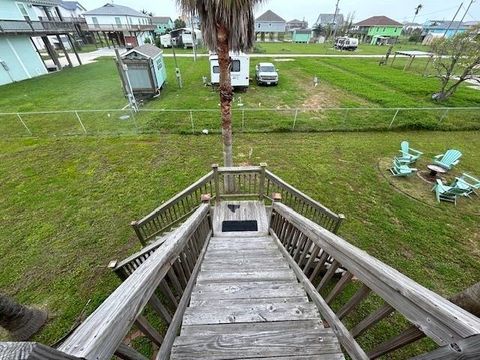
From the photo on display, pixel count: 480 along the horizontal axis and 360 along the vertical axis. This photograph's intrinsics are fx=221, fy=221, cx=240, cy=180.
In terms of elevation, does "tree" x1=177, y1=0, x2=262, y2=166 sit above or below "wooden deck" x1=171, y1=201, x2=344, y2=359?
above

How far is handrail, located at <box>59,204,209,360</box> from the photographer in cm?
81

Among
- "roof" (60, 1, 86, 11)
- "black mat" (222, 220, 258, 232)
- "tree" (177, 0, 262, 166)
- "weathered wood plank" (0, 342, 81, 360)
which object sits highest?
"roof" (60, 1, 86, 11)

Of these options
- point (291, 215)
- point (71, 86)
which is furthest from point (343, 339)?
point (71, 86)

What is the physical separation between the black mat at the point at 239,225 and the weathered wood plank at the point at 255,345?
10.5ft

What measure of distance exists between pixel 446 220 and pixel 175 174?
25.3 ft

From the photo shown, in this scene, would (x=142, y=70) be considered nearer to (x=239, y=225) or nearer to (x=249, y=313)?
(x=239, y=225)

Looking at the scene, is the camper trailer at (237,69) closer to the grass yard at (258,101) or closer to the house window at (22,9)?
the grass yard at (258,101)

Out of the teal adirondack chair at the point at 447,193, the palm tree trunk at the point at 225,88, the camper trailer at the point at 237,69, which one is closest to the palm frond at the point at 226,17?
the palm tree trunk at the point at 225,88

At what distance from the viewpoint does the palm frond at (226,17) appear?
13.3 ft

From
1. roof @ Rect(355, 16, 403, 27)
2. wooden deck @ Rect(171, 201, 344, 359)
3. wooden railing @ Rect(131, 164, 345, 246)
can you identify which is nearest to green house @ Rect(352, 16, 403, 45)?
roof @ Rect(355, 16, 403, 27)

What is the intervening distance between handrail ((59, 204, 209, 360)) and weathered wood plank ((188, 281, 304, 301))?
3.24 feet

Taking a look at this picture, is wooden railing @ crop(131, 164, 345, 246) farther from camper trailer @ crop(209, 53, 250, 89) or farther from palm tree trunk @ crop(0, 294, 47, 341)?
camper trailer @ crop(209, 53, 250, 89)

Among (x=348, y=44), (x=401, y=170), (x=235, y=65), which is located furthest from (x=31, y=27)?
(x=348, y=44)

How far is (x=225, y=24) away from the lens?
4238 mm
